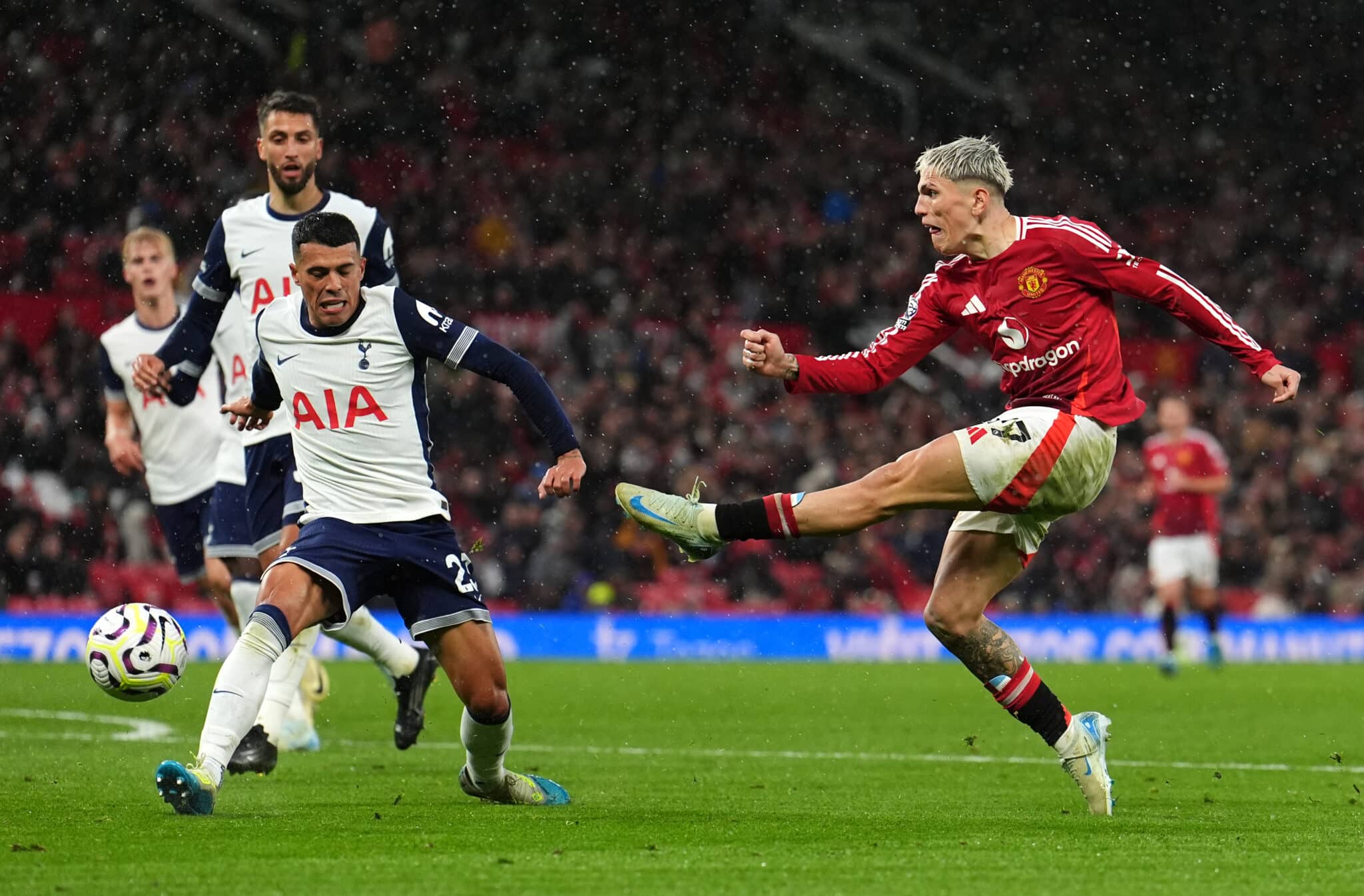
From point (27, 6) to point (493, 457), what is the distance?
8.71m

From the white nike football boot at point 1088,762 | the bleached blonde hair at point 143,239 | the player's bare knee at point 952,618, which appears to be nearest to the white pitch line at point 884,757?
the white nike football boot at point 1088,762

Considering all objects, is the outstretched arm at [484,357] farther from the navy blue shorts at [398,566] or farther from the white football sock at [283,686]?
the white football sock at [283,686]

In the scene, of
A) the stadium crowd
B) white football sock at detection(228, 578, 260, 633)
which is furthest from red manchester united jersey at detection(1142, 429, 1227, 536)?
white football sock at detection(228, 578, 260, 633)

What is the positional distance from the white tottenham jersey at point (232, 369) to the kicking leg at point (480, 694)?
2785mm

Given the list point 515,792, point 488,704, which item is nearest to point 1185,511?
point 515,792

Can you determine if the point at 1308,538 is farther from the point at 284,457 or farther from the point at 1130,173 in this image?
the point at 284,457

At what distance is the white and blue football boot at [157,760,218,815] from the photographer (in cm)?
542

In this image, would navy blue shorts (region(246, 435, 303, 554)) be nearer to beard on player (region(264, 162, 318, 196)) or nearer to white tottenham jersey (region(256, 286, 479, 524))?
beard on player (region(264, 162, 318, 196))

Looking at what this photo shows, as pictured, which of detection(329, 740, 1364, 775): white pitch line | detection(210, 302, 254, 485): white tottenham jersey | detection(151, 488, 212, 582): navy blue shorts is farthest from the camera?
detection(151, 488, 212, 582): navy blue shorts

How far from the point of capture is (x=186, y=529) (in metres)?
9.71

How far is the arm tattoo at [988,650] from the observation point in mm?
6363

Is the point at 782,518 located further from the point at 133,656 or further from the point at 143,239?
the point at 143,239

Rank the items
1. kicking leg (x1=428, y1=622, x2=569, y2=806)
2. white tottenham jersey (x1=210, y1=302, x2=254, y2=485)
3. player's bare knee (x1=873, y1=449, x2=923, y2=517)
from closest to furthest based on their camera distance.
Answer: player's bare knee (x1=873, y1=449, x2=923, y2=517) < kicking leg (x1=428, y1=622, x2=569, y2=806) < white tottenham jersey (x1=210, y1=302, x2=254, y2=485)

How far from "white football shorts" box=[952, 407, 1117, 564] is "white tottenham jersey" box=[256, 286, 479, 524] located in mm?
1741
